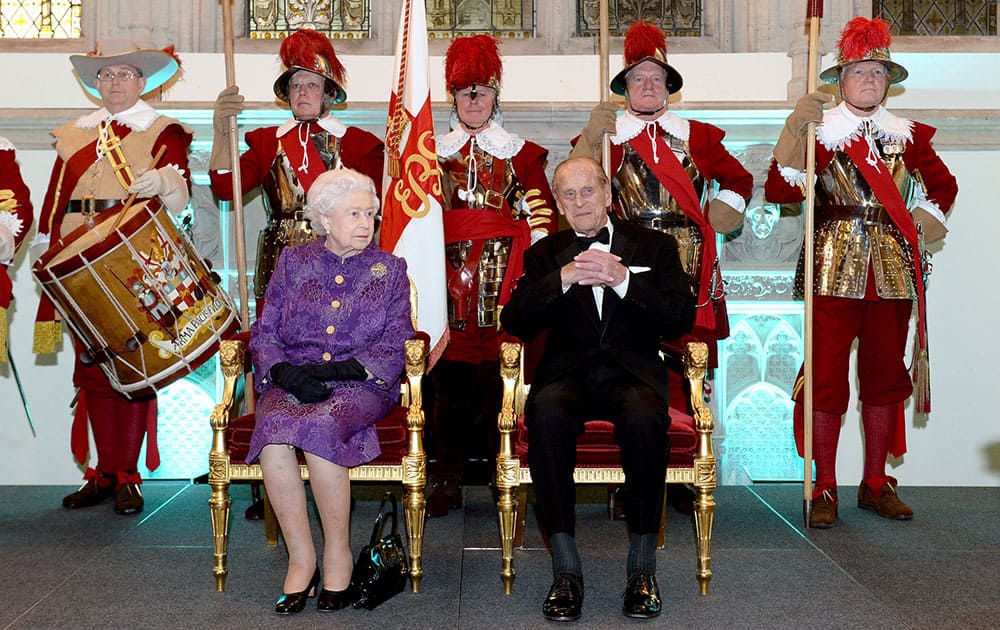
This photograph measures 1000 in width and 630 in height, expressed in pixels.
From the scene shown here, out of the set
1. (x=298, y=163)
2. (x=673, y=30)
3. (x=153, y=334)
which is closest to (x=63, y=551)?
(x=153, y=334)

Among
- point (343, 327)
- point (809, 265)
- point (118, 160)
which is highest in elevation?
point (118, 160)

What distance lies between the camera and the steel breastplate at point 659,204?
4.22 metres

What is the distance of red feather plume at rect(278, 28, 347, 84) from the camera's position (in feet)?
13.8

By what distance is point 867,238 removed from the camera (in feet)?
13.9

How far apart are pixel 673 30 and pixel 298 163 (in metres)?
2.15

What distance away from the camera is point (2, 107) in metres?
5.04

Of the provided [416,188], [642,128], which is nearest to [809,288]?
[642,128]

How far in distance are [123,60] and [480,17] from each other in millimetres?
1835

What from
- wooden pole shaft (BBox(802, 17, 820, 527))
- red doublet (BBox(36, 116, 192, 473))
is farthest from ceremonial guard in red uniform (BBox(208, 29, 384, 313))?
wooden pole shaft (BBox(802, 17, 820, 527))

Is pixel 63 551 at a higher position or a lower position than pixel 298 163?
lower

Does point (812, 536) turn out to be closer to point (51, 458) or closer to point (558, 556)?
point (558, 556)

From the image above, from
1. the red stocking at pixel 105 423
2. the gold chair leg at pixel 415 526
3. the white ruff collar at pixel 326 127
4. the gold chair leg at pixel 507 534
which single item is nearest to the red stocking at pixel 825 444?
the gold chair leg at pixel 507 534

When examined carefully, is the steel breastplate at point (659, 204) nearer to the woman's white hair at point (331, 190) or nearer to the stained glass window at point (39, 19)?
the woman's white hair at point (331, 190)

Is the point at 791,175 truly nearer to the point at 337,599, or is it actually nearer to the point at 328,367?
the point at 328,367
